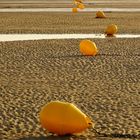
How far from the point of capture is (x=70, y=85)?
37.0ft

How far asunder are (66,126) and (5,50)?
979 centimetres

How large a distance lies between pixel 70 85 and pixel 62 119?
13.4ft

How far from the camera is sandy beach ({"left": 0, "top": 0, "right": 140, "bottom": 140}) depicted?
790 cm

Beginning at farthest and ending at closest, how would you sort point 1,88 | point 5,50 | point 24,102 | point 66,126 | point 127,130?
point 5,50 < point 1,88 < point 24,102 < point 127,130 < point 66,126

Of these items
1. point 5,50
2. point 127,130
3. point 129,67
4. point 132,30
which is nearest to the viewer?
point 127,130

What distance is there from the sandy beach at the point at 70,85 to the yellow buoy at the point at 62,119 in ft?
0.37

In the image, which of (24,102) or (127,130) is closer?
(127,130)

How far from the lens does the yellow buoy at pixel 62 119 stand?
723 cm

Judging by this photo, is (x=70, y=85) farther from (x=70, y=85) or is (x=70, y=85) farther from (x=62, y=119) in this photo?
(x=62, y=119)

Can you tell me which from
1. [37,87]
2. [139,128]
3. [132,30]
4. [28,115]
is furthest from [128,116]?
[132,30]

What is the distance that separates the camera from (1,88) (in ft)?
35.6

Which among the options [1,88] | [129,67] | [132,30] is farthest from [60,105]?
[132,30]

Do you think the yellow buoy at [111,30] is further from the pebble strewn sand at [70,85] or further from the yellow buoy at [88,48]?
the yellow buoy at [88,48]

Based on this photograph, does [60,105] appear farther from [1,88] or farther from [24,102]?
[1,88]
